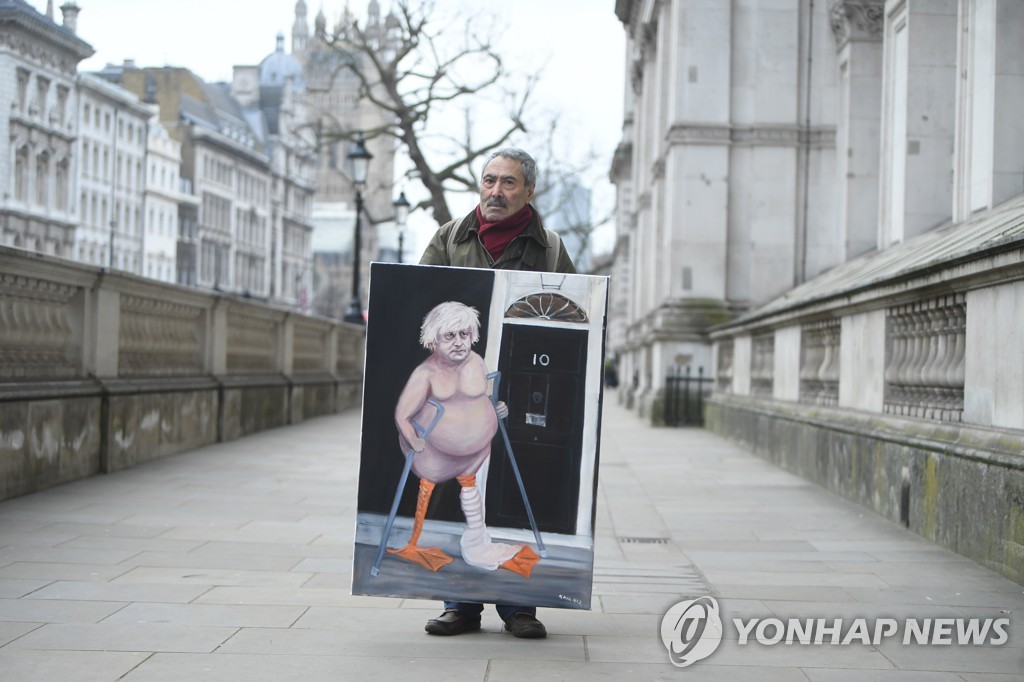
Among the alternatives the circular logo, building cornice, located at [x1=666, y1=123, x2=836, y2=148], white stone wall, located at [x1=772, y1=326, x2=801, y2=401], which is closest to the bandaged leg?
the circular logo

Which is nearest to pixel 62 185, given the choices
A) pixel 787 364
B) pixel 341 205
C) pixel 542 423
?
pixel 787 364

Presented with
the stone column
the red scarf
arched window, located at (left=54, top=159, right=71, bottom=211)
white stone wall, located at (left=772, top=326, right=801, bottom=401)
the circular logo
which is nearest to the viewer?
the circular logo

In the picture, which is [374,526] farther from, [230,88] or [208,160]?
[230,88]

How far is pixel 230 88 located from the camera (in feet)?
474

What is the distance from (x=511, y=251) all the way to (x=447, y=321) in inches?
21.3

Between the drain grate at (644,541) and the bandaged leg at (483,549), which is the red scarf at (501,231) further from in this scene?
the drain grate at (644,541)

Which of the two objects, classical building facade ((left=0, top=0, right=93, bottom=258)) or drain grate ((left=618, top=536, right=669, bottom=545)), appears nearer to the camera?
drain grate ((left=618, top=536, right=669, bottom=545))

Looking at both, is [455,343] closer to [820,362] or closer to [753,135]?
[820,362]

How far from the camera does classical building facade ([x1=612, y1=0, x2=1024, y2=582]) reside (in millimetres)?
8141

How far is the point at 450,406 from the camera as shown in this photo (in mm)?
5746

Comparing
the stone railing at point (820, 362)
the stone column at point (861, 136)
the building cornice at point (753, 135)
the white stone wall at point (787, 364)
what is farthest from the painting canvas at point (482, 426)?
the building cornice at point (753, 135)

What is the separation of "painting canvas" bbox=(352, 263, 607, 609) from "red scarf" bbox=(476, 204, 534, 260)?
0.38 meters

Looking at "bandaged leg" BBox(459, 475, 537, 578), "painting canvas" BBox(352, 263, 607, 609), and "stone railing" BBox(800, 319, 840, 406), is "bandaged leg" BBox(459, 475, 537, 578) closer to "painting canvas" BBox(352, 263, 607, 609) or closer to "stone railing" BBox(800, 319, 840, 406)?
"painting canvas" BBox(352, 263, 607, 609)

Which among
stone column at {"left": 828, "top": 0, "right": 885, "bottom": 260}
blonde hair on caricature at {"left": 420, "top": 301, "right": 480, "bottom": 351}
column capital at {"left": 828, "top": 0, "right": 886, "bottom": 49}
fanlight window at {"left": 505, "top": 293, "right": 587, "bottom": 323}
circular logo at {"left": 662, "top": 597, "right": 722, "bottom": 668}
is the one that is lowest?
circular logo at {"left": 662, "top": 597, "right": 722, "bottom": 668}
